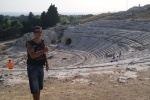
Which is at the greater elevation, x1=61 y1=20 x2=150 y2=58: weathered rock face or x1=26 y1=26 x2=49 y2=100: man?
x1=26 y1=26 x2=49 y2=100: man

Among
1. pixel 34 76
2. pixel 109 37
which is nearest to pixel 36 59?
pixel 34 76

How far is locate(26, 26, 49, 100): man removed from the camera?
19.8 feet

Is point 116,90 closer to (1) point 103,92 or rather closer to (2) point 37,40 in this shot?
(1) point 103,92

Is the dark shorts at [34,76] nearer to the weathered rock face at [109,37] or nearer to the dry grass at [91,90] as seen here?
the dry grass at [91,90]

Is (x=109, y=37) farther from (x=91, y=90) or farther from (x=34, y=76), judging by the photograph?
(x=34, y=76)

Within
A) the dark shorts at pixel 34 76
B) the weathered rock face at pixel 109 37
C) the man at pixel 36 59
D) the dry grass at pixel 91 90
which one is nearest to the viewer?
the man at pixel 36 59

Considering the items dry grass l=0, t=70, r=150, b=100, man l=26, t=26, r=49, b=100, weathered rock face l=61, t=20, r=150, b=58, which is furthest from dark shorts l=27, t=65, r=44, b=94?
weathered rock face l=61, t=20, r=150, b=58

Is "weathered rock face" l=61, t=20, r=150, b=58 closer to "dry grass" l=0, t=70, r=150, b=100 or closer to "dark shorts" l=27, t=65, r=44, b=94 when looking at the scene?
"dry grass" l=0, t=70, r=150, b=100

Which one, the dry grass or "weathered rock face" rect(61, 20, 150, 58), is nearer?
the dry grass

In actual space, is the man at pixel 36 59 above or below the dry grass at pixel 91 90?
above

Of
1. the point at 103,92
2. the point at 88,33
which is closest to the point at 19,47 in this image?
the point at 88,33

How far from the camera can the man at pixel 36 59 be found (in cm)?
602

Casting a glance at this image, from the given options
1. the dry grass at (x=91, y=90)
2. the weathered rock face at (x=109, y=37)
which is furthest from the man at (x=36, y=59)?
the weathered rock face at (x=109, y=37)

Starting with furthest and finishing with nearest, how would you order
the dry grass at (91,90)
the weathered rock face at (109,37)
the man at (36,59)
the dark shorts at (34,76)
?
1. the weathered rock face at (109,37)
2. the dry grass at (91,90)
3. the dark shorts at (34,76)
4. the man at (36,59)
